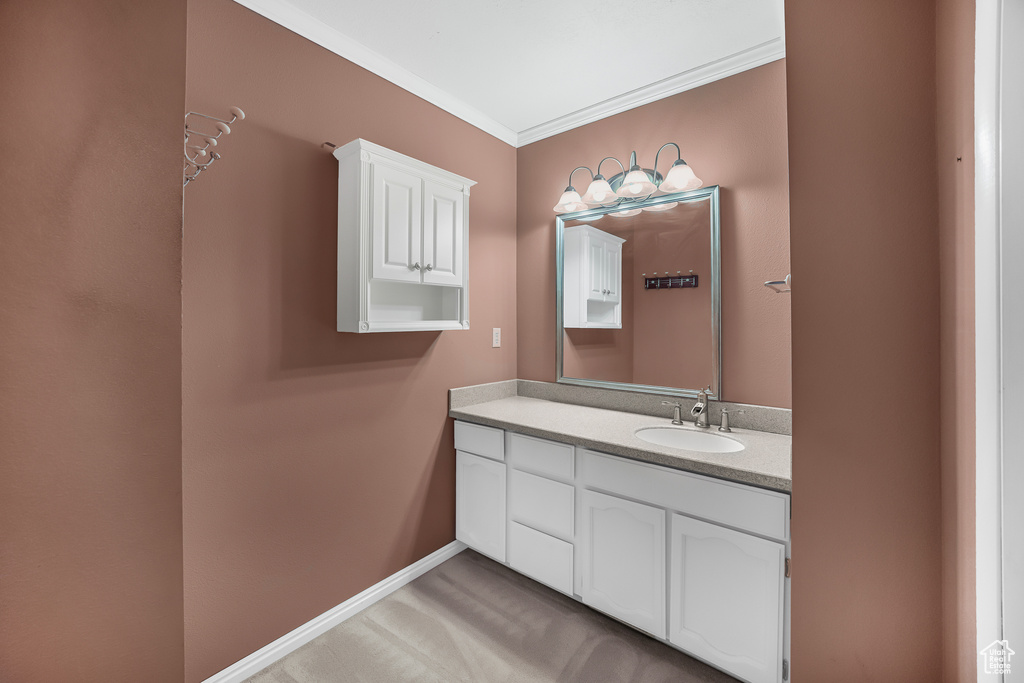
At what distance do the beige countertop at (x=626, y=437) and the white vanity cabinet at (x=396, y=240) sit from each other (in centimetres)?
55

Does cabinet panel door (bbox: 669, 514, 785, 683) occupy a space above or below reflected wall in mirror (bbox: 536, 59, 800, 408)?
below

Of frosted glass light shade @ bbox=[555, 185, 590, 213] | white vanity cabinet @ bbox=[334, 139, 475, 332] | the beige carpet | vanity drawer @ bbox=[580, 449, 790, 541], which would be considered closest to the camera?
vanity drawer @ bbox=[580, 449, 790, 541]

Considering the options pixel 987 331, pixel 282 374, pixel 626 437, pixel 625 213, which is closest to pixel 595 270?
pixel 625 213

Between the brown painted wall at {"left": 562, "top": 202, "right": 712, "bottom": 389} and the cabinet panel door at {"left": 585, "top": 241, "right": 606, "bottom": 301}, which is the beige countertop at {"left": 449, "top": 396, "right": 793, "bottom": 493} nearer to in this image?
the brown painted wall at {"left": 562, "top": 202, "right": 712, "bottom": 389}

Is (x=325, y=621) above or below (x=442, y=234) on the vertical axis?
below

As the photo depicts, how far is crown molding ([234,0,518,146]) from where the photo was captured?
1.59 metres

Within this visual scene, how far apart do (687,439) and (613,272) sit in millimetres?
961

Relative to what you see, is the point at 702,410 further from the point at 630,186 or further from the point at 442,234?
the point at 442,234

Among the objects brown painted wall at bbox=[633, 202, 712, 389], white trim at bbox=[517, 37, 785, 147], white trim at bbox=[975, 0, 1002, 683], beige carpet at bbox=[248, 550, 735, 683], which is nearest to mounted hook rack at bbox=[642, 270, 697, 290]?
brown painted wall at bbox=[633, 202, 712, 389]

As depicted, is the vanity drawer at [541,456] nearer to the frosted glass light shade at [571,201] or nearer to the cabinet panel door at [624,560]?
the cabinet panel door at [624,560]

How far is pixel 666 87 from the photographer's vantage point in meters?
2.07

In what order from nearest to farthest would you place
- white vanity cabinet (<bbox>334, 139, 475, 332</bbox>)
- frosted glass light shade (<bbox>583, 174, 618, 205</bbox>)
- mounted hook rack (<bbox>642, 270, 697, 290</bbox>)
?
white vanity cabinet (<bbox>334, 139, 475, 332</bbox>), mounted hook rack (<bbox>642, 270, 697, 290</bbox>), frosted glass light shade (<bbox>583, 174, 618, 205</bbox>)

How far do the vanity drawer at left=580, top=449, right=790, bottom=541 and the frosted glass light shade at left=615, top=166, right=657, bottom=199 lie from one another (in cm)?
127

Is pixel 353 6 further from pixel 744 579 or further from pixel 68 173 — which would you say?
pixel 744 579
